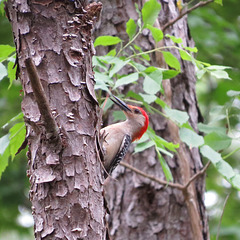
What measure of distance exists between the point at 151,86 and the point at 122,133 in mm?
1452

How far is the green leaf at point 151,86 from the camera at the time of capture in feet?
10.1

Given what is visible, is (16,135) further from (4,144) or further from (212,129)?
(212,129)

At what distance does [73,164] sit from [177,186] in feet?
6.77

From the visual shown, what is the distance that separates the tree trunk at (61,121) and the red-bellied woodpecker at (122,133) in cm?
160

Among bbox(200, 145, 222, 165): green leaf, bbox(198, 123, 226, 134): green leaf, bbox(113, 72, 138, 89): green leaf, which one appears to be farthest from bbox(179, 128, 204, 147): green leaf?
bbox(113, 72, 138, 89): green leaf

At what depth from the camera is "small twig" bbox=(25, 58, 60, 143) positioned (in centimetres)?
201

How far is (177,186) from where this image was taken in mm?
4266

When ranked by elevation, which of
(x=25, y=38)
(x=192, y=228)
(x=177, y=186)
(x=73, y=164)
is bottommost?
(x=192, y=228)

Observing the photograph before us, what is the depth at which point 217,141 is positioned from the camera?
3.62 m

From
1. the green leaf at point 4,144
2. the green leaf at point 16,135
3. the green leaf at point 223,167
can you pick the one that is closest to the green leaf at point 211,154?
the green leaf at point 223,167

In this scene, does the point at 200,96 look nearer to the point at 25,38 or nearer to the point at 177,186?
the point at 177,186

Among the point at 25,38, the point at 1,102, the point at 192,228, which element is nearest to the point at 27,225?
the point at 1,102

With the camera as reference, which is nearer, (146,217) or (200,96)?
(146,217)

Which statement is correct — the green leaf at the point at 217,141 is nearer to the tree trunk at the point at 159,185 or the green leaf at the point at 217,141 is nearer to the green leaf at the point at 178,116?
the green leaf at the point at 178,116
